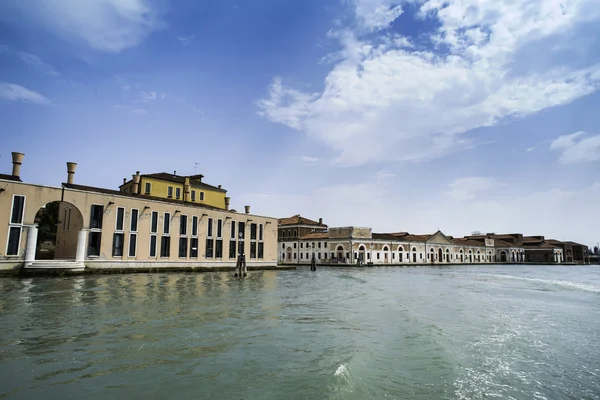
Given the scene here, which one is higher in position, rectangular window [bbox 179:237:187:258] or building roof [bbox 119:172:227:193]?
building roof [bbox 119:172:227:193]

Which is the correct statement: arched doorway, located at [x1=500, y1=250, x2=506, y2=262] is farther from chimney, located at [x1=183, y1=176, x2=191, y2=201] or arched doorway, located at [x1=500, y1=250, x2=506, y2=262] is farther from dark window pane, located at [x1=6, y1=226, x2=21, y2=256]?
dark window pane, located at [x1=6, y1=226, x2=21, y2=256]

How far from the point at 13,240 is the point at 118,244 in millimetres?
7293

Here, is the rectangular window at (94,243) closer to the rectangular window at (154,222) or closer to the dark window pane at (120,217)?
the dark window pane at (120,217)

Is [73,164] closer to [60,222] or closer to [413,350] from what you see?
[60,222]

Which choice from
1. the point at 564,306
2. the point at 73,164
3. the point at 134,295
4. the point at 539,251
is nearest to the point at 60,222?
the point at 73,164

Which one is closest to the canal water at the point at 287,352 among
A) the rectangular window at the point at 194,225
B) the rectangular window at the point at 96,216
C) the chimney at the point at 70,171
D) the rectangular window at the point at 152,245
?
the rectangular window at the point at 96,216

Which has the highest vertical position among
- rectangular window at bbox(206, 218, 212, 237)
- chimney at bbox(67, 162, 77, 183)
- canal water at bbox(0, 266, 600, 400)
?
chimney at bbox(67, 162, 77, 183)

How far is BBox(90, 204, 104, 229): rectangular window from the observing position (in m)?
29.0

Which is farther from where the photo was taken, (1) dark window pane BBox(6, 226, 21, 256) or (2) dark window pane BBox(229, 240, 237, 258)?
(2) dark window pane BBox(229, 240, 237, 258)

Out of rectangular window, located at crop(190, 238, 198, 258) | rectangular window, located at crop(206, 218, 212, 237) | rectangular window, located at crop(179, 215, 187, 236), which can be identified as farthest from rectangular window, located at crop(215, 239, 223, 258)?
rectangular window, located at crop(179, 215, 187, 236)

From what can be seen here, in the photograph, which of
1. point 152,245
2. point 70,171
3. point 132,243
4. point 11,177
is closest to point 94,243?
point 132,243

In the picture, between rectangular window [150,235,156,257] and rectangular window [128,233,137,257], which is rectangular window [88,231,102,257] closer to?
rectangular window [128,233,137,257]

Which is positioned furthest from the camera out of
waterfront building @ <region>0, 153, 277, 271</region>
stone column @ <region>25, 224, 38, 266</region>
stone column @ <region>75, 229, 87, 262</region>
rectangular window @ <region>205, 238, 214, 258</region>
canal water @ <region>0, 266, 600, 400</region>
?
rectangular window @ <region>205, 238, 214, 258</region>

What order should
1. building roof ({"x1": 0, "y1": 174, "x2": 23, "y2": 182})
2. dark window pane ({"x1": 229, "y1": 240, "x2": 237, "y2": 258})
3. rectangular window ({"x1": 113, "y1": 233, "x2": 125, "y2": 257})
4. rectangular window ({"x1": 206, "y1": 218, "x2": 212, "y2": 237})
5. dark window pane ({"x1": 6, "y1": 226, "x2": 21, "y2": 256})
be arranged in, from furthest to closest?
dark window pane ({"x1": 229, "y1": 240, "x2": 237, "y2": 258}), rectangular window ({"x1": 206, "y1": 218, "x2": 212, "y2": 237}), rectangular window ({"x1": 113, "y1": 233, "x2": 125, "y2": 257}), building roof ({"x1": 0, "y1": 174, "x2": 23, "y2": 182}), dark window pane ({"x1": 6, "y1": 226, "x2": 21, "y2": 256})
